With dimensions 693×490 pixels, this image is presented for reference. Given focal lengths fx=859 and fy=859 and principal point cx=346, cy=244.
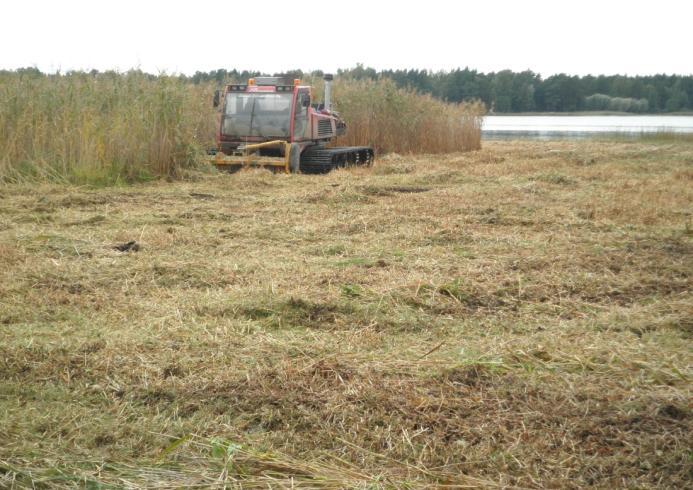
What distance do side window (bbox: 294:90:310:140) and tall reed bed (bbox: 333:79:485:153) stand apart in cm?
437

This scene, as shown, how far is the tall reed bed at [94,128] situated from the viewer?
11461 mm

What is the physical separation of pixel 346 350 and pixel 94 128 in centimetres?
899

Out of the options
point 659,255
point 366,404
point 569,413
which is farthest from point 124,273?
point 659,255

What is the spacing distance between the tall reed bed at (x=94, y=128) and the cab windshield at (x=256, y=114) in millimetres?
992

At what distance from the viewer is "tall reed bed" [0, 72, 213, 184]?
1146cm

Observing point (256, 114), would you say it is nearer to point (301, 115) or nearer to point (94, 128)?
point (301, 115)

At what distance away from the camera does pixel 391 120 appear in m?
20.5

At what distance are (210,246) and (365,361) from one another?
3.47 metres

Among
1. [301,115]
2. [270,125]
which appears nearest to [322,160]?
[301,115]

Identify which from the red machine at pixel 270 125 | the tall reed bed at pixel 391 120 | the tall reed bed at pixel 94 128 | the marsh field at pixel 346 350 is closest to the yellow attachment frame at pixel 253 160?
the red machine at pixel 270 125

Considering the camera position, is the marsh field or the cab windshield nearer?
the marsh field

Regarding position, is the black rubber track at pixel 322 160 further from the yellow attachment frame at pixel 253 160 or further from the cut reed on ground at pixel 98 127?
the cut reed on ground at pixel 98 127

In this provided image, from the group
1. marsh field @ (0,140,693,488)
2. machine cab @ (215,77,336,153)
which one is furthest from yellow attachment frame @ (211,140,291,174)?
marsh field @ (0,140,693,488)

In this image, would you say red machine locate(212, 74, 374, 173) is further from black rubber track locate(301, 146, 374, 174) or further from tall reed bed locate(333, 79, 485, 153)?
tall reed bed locate(333, 79, 485, 153)
